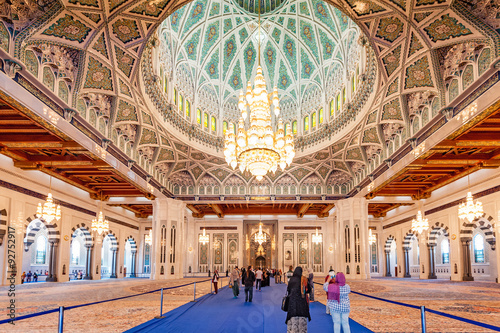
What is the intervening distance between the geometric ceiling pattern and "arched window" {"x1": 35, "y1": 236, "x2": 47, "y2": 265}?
1208 cm

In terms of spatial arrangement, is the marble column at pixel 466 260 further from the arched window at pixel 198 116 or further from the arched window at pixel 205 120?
the arched window at pixel 198 116

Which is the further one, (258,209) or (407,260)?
(258,209)

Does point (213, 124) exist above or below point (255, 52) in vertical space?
below

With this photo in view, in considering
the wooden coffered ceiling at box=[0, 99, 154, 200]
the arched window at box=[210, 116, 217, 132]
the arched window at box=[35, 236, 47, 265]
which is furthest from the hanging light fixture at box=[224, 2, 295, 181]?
the arched window at box=[35, 236, 47, 265]

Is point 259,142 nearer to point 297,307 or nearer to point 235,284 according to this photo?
point 235,284

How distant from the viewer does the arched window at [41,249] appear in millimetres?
25520

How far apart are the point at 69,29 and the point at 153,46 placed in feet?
10.9

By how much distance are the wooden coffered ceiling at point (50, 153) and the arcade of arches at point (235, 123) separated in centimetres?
7

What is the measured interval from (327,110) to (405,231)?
10866 mm

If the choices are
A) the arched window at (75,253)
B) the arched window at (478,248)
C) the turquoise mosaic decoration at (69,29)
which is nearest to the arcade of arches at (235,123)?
the turquoise mosaic decoration at (69,29)

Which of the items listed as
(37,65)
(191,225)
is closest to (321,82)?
(37,65)

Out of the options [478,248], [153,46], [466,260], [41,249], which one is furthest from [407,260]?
[41,249]

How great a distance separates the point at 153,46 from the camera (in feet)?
40.3

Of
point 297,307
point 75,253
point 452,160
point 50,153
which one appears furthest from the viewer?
point 75,253
